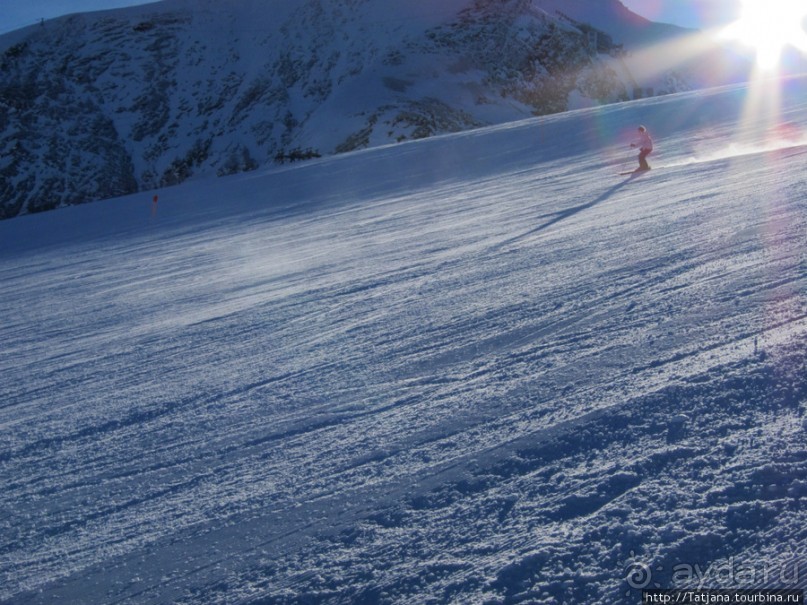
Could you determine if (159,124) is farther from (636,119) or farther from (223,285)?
(223,285)

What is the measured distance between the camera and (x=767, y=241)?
231 inches

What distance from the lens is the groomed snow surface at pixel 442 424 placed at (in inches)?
99.1

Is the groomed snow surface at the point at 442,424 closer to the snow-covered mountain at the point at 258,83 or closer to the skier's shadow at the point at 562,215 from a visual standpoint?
the skier's shadow at the point at 562,215

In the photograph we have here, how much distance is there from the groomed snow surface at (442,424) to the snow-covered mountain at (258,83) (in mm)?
60783

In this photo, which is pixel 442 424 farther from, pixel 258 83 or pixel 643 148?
pixel 258 83

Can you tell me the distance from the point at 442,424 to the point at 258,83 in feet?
317

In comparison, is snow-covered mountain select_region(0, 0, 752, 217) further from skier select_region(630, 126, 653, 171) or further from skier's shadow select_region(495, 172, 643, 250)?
skier's shadow select_region(495, 172, 643, 250)

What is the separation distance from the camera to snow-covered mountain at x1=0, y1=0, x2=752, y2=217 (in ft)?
257

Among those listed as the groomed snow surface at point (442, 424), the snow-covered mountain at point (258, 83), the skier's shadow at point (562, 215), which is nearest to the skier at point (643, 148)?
the skier's shadow at point (562, 215)

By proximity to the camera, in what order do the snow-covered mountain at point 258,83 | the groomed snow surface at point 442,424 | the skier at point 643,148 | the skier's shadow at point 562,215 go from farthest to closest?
1. the snow-covered mountain at point 258,83
2. the skier at point 643,148
3. the skier's shadow at point 562,215
4. the groomed snow surface at point 442,424

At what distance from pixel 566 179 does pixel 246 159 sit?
72263 millimetres

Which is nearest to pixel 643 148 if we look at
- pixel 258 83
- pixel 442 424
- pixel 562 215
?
pixel 562 215

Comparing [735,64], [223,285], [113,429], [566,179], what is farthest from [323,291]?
[735,64]

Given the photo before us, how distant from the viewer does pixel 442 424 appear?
3.59 meters
